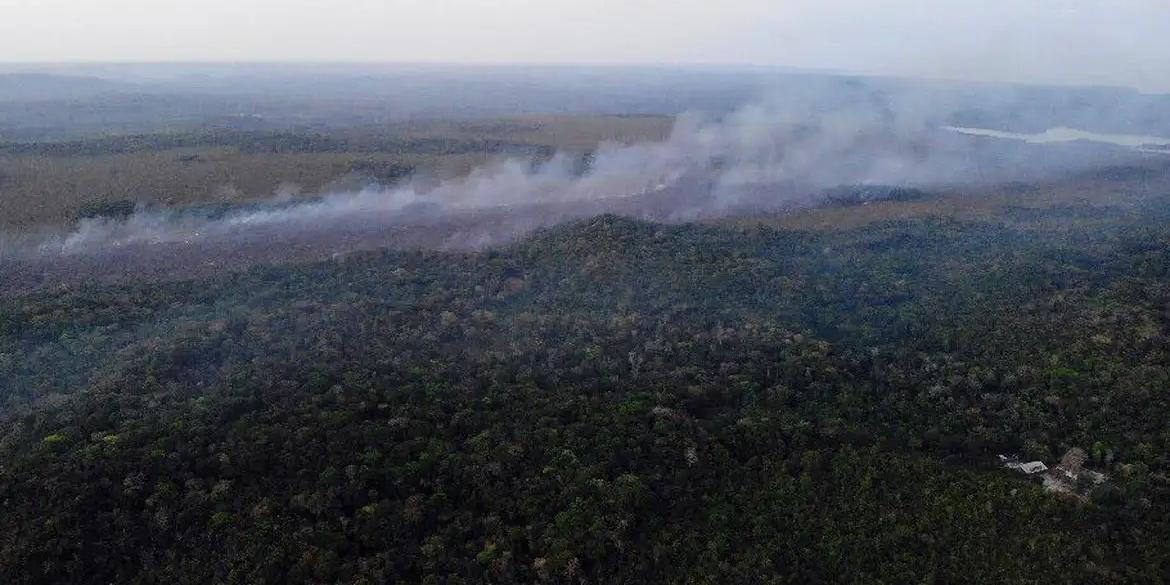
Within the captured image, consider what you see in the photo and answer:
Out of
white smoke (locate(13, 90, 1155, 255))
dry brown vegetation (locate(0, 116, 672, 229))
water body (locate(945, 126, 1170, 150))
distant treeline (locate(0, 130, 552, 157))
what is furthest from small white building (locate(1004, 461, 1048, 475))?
water body (locate(945, 126, 1170, 150))

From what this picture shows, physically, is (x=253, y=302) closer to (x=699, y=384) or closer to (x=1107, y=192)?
(x=699, y=384)

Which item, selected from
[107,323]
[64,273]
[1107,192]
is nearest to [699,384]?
[107,323]

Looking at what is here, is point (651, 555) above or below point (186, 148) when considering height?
below

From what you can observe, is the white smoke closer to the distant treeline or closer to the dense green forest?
the distant treeline

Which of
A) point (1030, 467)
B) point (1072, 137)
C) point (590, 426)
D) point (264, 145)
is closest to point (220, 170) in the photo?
point (264, 145)

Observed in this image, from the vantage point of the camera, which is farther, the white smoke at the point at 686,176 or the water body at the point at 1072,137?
the water body at the point at 1072,137

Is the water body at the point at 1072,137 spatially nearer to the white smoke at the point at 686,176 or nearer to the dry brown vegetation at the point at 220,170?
the white smoke at the point at 686,176

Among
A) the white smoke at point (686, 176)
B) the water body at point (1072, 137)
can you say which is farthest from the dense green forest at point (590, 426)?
the water body at point (1072, 137)
